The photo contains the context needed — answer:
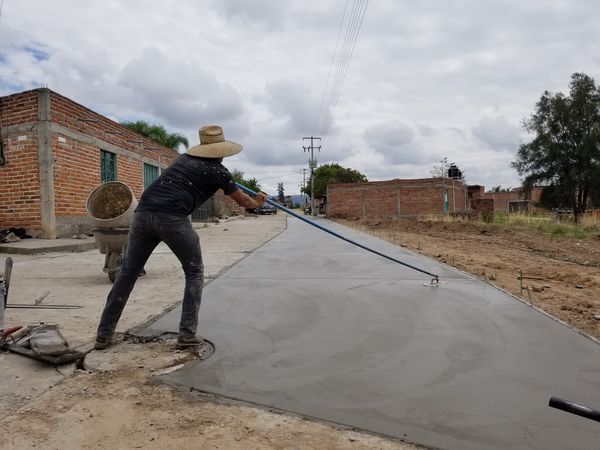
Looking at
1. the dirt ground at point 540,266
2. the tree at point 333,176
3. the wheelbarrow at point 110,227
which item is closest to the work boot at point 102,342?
the wheelbarrow at point 110,227

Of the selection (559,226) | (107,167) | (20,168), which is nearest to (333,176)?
(559,226)

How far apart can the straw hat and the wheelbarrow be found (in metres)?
2.70

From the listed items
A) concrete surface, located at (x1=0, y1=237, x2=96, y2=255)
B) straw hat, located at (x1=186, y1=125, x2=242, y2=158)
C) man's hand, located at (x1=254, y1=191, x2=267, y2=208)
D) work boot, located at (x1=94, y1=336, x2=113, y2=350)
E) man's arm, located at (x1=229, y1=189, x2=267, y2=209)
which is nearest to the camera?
work boot, located at (x1=94, y1=336, x2=113, y2=350)

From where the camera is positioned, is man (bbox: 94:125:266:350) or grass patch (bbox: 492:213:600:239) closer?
man (bbox: 94:125:266:350)

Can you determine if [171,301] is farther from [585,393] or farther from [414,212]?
[414,212]

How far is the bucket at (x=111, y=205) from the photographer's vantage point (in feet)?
19.9

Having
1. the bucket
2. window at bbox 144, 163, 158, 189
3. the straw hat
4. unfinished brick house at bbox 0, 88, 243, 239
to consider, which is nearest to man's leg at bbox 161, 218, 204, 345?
the straw hat

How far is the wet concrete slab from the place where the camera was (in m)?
2.44

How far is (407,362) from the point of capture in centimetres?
326

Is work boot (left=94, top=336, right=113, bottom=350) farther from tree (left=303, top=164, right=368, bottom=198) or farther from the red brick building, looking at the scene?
tree (left=303, top=164, right=368, bottom=198)

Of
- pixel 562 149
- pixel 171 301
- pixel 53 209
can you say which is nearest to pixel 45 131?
pixel 53 209

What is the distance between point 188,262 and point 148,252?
1.08ft

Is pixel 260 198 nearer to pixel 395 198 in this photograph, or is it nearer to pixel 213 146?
pixel 213 146

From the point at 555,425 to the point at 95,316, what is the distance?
148 inches
